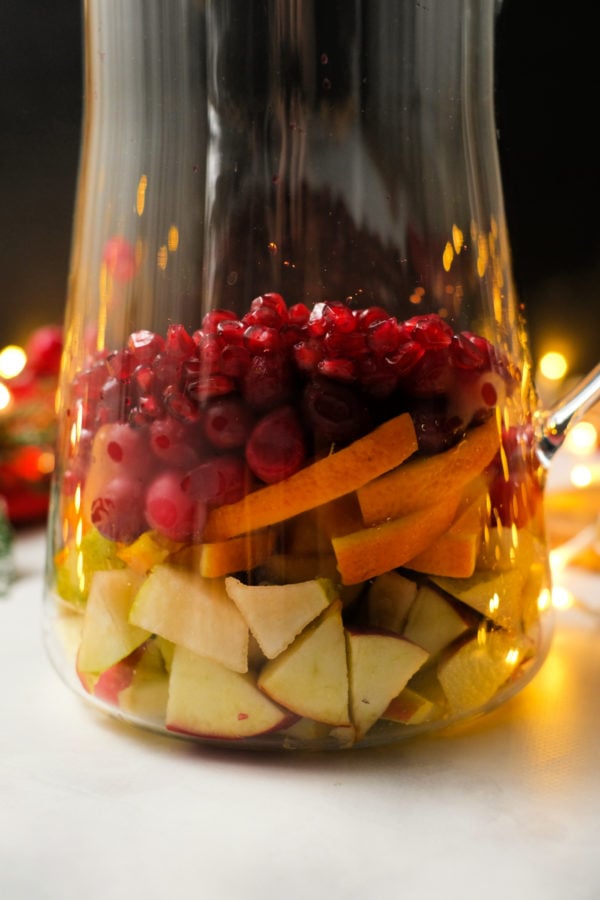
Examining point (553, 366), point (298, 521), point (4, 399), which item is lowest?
point (298, 521)

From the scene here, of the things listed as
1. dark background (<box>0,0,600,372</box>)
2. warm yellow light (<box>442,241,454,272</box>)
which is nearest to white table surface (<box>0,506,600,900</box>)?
warm yellow light (<box>442,241,454,272</box>)

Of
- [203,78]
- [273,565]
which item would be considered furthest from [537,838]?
[203,78]

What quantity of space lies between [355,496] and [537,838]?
6.7 inches

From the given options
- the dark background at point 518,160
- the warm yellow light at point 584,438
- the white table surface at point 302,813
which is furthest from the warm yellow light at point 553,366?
the white table surface at point 302,813

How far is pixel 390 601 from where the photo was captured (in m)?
0.45

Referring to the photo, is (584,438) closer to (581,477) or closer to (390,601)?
(581,477)

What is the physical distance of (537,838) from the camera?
423mm

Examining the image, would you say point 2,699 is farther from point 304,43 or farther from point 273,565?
point 304,43

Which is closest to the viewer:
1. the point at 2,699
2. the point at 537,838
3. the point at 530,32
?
Answer: the point at 537,838

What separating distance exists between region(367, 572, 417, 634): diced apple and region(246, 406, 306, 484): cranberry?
70 mm

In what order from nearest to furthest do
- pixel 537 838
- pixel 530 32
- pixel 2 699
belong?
pixel 537 838
pixel 2 699
pixel 530 32

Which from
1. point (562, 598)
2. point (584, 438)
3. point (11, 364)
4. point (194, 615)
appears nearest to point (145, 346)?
point (194, 615)

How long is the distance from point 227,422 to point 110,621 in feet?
0.40

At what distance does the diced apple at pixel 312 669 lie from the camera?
0.44 metres
